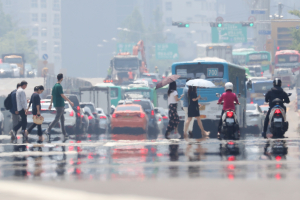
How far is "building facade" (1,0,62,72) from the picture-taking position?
14338 centimetres

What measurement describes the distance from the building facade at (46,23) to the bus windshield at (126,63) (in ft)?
286

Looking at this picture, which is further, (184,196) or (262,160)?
(262,160)

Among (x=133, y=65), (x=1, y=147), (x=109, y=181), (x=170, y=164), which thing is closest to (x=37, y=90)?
(x=1, y=147)

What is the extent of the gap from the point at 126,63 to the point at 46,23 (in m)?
90.4

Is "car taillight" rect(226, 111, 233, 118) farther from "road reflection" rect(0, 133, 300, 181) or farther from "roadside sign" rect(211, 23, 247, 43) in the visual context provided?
"roadside sign" rect(211, 23, 247, 43)

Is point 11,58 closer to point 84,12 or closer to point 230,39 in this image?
point 230,39

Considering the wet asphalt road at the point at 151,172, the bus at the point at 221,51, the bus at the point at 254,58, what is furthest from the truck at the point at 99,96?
the bus at the point at 254,58

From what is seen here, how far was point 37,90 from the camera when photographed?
1608cm

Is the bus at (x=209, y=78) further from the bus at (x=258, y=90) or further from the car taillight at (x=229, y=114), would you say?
the bus at (x=258, y=90)

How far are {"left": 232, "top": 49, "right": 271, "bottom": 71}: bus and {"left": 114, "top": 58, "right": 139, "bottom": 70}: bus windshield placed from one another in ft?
39.3

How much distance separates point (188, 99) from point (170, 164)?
7006 millimetres

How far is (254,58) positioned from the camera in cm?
6475

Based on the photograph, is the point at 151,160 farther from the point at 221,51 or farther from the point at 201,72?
the point at 221,51

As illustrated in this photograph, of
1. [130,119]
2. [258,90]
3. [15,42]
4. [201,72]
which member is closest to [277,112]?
[201,72]
